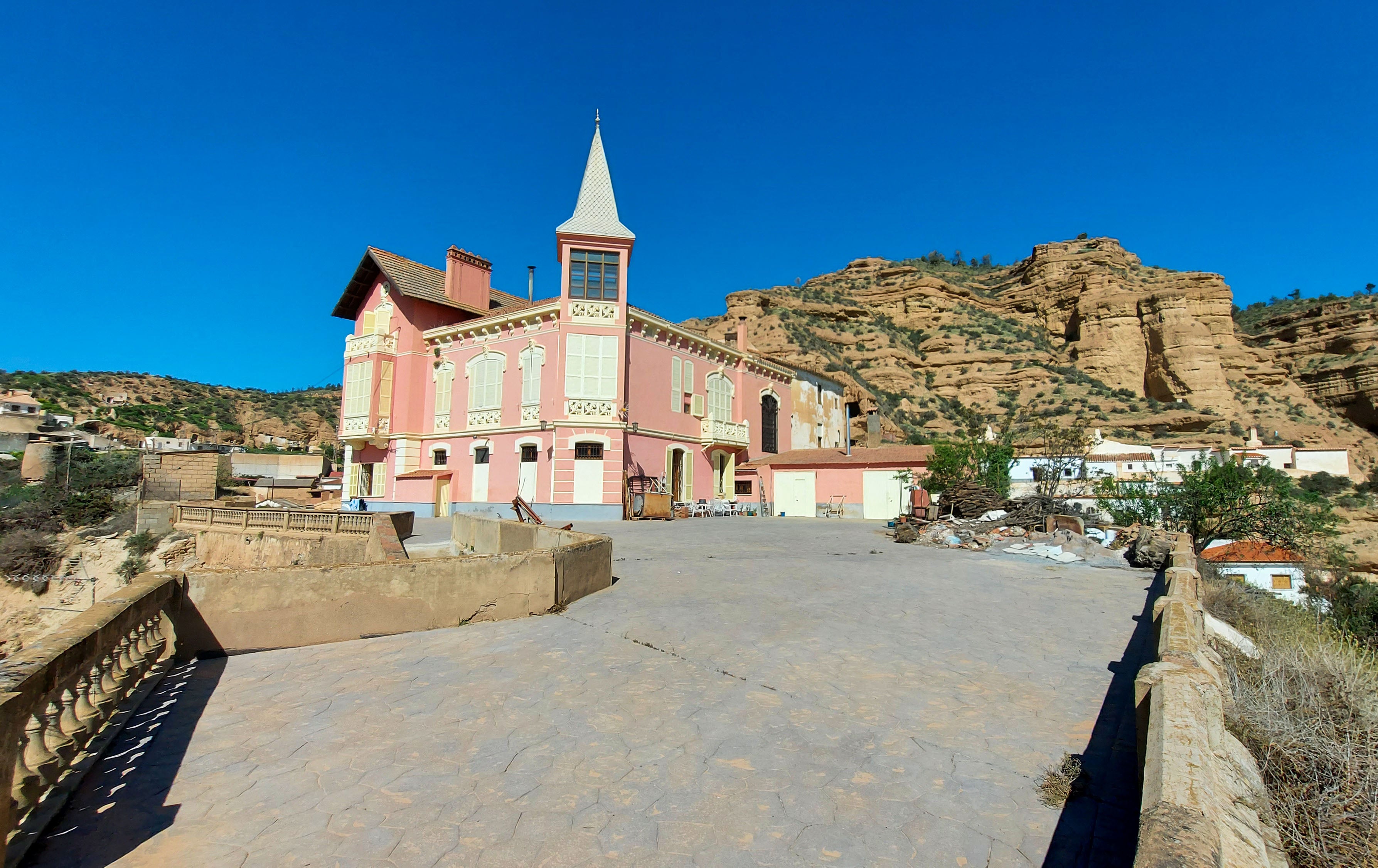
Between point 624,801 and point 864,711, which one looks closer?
point 624,801

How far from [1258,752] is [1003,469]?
19.8 metres

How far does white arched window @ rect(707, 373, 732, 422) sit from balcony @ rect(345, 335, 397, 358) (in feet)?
46.3

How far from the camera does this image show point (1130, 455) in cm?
3475

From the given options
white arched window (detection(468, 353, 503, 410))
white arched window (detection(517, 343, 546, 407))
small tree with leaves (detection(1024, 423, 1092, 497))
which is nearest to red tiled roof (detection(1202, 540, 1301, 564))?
small tree with leaves (detection(1024, 423, 1092, 497))

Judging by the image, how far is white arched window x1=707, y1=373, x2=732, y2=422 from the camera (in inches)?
1155

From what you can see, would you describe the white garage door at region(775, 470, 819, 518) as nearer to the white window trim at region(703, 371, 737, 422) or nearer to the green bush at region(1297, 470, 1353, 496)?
the white window trim at region(703, 371, 737, 422)

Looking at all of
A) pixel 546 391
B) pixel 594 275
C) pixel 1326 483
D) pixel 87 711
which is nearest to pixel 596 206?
pixel 594 275

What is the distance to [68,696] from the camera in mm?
3986

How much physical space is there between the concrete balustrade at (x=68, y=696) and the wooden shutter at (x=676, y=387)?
22320 millimetres

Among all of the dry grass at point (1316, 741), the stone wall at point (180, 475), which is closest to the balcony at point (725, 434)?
the stone wall at point (180, 475)

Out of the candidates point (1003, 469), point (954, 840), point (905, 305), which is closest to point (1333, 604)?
point (1003, 469)

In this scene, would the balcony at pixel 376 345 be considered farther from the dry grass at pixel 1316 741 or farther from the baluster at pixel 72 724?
the dry grass at pixel 1316 741

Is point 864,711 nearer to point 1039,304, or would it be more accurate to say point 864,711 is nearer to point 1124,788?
point 1124,788

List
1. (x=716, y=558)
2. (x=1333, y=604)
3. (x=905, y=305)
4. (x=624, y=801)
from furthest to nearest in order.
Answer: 1. (x=905, y=305)
2. (x=1333, y=604)
3. (x=716, y=558)
4. (x=624, y=801)
